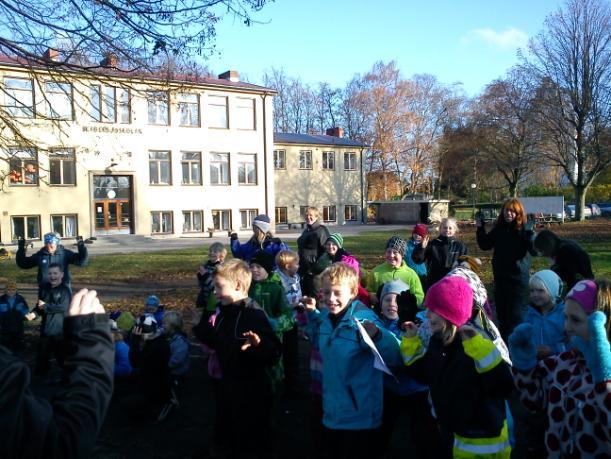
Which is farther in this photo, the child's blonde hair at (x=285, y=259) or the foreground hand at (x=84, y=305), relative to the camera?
the child's blonde hair at (x=285, y=259)

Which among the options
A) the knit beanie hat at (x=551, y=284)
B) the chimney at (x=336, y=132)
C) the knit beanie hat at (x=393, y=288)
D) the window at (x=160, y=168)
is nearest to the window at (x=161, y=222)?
the window at (x=160, y=168)

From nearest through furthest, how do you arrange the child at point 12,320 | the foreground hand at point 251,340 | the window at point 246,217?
the foreground hand at point 251,340 → the child at point 12,320 → the window at point 246,217

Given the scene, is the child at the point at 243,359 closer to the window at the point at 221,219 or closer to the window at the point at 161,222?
the window at the point at 161,222

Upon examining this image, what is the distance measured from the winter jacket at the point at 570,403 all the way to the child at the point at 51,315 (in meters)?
5.50

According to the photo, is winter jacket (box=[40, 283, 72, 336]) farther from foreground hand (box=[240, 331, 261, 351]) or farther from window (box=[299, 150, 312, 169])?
window (box=[299, 150, 312, 169])

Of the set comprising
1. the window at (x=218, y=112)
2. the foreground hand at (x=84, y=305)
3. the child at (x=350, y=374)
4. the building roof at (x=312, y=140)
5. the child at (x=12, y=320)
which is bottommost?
the child at (x=12, y=320)

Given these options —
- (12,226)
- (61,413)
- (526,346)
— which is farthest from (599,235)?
(12,226)

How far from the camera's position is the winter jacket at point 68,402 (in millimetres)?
1574

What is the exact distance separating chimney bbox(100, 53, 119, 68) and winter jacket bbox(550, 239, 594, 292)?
21.2ft

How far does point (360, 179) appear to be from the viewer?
50.5 m

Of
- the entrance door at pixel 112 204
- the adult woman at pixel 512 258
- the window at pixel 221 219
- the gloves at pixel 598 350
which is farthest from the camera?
the window at pixel 221 219

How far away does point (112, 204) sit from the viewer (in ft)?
118

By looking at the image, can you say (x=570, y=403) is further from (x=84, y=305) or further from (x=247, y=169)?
(x=247, y=169)

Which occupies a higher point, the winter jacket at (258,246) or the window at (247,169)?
the window at (247,169)
